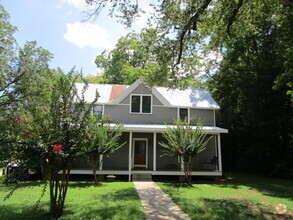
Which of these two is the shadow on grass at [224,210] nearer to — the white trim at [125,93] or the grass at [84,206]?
the grass at [84,206]

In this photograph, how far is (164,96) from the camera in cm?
1705

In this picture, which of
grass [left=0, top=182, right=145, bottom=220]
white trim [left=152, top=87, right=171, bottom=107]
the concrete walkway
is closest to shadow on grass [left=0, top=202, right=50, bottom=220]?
grass [left=0, top=182, right=145, bottom=220]

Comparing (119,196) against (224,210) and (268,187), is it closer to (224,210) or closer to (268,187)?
(224,210)

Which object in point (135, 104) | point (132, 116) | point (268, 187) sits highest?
point (135, 104)

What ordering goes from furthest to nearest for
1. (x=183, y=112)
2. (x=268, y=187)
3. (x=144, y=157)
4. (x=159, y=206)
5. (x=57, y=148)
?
1. (x=183, y=112)
2. (x=144, y=157)
3. (x=268, y=187)
4. (x=159, y=206)
5. (x=57, y=148)

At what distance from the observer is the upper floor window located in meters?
15.5

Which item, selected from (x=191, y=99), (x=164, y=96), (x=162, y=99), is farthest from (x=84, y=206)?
(x=191, y=99)

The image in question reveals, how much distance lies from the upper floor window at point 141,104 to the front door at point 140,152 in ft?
7.66

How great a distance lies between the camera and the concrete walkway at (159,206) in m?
5.57

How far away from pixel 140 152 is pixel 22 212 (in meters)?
10.0

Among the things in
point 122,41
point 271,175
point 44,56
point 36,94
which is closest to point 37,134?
point 36,94

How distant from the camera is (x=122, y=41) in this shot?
31.8m

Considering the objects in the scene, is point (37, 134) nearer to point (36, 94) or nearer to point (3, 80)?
point (36, 94)

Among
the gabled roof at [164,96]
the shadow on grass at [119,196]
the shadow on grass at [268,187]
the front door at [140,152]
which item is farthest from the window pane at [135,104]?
the shadow on grass at [119,196]
